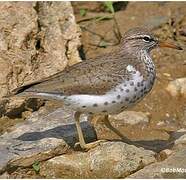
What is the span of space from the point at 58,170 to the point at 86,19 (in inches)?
200

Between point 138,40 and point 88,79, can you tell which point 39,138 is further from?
point 138,40

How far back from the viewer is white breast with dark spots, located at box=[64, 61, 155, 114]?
784cm

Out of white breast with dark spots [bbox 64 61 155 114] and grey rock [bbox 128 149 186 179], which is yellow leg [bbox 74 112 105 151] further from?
grey rock [bbox 128 149 186 179]

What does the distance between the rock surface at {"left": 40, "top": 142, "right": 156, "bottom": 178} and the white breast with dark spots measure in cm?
58

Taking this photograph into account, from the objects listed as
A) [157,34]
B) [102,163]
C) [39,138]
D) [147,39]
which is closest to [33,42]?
[39,138]

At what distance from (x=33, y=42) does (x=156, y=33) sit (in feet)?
9.39

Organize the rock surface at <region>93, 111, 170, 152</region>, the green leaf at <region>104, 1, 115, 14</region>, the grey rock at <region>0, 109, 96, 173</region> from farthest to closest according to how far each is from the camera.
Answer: the green leaf at <region>104, 1, 115, 14</region>, the rock surface at <region>93, 111, 170, 152</region>, the grey rock at <region>0, 109, 96, 173</region>

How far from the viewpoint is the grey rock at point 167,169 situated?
25.1 ft

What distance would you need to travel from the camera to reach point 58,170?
8.14m

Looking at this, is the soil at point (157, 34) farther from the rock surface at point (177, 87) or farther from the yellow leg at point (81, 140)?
the yellow leg at point (81, 140)

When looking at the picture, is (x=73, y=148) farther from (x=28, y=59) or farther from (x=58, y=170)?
(x=28, y=59)

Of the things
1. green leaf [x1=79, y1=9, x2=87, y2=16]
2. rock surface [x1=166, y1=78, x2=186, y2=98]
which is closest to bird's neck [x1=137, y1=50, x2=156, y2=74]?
rock surface [x1=166, y1=78, x2=186, y2=98]

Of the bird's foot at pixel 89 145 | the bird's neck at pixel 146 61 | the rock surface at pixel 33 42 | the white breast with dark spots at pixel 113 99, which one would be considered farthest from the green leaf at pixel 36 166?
the bird's neck at pixel 146 61

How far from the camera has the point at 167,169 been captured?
7707mm
